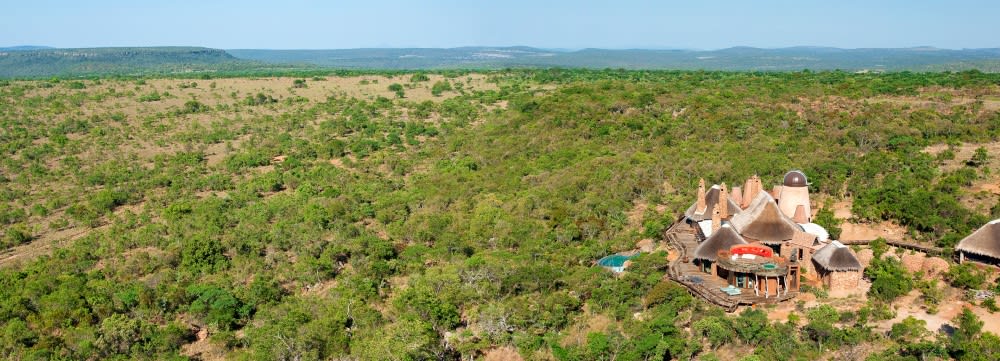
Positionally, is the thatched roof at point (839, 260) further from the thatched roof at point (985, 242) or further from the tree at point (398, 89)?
the tree at point (398, 89)

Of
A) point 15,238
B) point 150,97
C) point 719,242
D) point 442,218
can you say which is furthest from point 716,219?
point 150,97

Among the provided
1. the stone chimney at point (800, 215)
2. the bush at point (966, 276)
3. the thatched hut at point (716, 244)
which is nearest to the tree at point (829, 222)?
the stone chimney at point (800, 215)

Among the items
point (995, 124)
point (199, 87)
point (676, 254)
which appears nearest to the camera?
point (676, 254)

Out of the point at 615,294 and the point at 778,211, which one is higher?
the point at 778,211

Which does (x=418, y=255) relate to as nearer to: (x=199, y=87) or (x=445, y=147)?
(x=445, y=147)

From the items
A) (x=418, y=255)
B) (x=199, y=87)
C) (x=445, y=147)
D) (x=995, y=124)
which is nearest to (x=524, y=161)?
(x=445, y=147)

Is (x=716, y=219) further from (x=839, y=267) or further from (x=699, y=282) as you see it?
(x=839, y=267)
